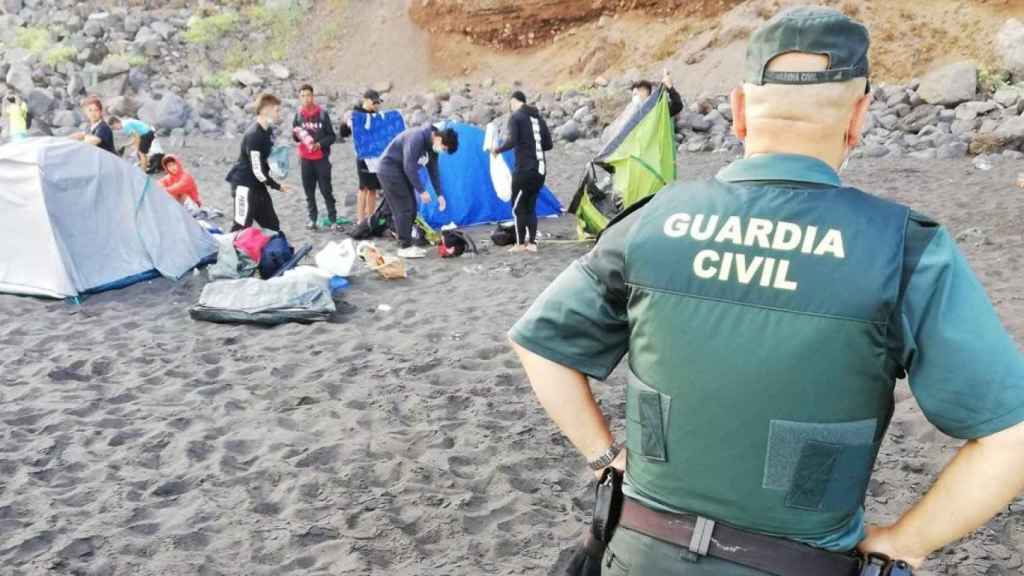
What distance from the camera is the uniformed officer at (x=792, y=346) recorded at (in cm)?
146

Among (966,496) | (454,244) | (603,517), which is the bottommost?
(454,244)

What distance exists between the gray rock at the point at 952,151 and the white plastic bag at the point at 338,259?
31.8ft

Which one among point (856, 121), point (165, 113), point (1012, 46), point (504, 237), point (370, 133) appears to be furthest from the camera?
point (165, 113)

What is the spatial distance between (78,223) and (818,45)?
7.51m

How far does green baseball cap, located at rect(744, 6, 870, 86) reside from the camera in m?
1.58

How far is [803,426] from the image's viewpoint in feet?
4.97

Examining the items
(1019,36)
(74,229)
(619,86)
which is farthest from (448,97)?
(74,229)

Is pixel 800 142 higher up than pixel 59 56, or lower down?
higher up

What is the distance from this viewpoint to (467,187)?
403 inches

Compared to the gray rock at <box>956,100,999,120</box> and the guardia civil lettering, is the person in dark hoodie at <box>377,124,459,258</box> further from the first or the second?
the gray rock at <box>956,100,999,120</box>

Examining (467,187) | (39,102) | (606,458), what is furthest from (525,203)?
(39,102)

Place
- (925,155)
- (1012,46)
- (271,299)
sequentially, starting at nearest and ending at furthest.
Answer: (271,299) → (925,155) → (1012,46)

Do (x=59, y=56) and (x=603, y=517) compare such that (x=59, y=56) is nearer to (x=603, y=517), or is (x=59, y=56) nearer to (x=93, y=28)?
(x=93, y=28)

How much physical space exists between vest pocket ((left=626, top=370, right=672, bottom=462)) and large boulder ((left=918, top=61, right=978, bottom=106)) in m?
15.7
